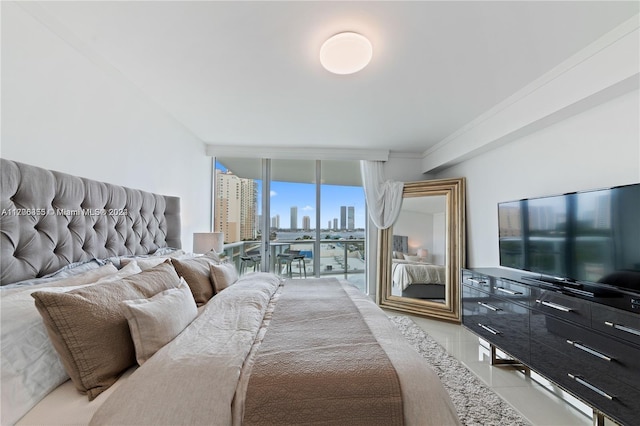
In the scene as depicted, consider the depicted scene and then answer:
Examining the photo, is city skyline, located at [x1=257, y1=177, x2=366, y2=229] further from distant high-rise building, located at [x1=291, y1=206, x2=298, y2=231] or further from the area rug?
the area rug

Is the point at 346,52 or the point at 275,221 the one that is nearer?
the point at 346,52

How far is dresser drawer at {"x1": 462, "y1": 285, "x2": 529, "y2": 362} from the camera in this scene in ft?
7.25

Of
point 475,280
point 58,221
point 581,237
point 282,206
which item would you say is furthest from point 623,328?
point 282,206

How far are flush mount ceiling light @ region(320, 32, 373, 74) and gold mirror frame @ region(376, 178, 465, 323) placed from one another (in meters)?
2.65

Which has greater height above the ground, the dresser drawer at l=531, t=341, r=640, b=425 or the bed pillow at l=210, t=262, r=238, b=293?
the bed pillow at l=210, t=262, r=238, b=293

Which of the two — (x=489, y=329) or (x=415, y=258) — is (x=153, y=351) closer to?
(x=489, y=329)

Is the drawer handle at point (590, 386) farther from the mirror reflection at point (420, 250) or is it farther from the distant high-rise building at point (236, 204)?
the distant high-rise building at point (236, 204)

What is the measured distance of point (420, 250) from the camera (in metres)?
4.26

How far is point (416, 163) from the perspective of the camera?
15.3 ft

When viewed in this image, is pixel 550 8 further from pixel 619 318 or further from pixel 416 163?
pixel 416 163

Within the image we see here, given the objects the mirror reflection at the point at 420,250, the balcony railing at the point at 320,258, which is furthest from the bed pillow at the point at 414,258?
the balcony railing at the point at 320,258

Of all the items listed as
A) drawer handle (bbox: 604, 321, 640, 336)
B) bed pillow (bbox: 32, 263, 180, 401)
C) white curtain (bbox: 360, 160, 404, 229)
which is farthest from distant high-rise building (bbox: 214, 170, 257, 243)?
drawer handle (bbox: 604, 321, 640, 336)

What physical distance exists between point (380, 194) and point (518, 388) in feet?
9.43

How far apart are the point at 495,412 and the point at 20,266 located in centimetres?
288
